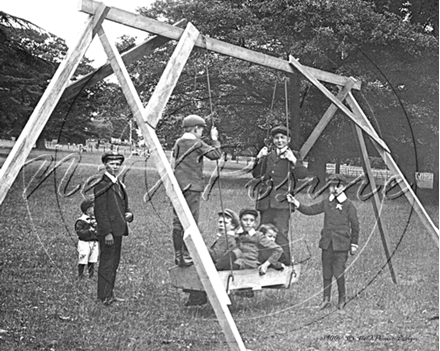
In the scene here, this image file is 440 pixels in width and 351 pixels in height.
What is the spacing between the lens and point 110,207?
2.61 meters

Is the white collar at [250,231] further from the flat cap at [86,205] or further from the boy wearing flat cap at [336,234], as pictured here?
the flat cap at [86,205]

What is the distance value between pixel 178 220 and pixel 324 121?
90 centimetres

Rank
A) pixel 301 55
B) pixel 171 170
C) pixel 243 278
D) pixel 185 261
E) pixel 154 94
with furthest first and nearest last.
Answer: pixel 301 55, pixel 243 278, pixel 185 261, pixel 154 94, pixel 171 170

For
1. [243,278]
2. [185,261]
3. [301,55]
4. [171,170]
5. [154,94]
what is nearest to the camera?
[171,170]

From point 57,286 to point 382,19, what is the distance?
5.72 feet

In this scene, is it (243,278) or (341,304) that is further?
(341,304)

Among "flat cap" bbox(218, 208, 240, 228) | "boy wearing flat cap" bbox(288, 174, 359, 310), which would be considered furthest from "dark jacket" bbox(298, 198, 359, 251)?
"flat cap" bbox(218, 208, 240, 228)

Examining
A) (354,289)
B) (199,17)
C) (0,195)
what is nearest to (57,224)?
(0,195)

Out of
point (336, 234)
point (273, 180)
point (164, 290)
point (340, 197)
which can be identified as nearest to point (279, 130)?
point (273, 180)

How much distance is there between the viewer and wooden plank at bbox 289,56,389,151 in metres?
2.90

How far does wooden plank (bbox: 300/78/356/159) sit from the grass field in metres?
0.22

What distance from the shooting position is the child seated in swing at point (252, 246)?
2738mm

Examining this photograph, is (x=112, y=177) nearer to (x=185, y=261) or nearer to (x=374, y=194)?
(x=185, y=261)

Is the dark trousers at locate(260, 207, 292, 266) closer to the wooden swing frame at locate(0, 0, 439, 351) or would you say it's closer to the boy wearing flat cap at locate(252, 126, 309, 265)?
the boy wearing flat cap at locate(252, 126, 309, 265)
